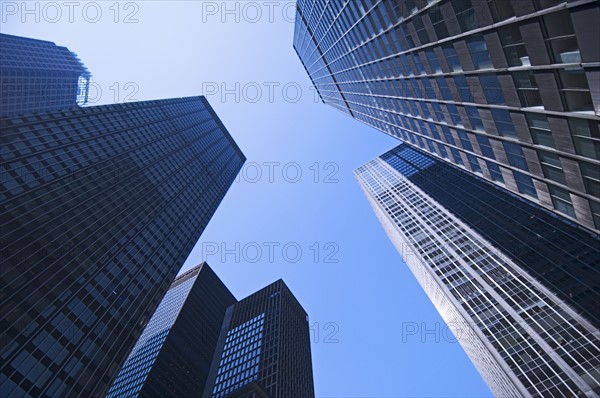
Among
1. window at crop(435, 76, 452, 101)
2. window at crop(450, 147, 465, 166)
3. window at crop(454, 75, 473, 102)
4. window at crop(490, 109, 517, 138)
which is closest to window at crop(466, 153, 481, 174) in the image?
window at crop(450, 147, 465, 166)

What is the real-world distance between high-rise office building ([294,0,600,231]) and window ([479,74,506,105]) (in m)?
0.09

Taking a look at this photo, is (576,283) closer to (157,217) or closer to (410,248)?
(410,248)

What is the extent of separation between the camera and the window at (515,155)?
2759cm

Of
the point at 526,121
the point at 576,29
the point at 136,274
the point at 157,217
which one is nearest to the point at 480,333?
the point at 526,121

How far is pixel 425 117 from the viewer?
4475 centimetres

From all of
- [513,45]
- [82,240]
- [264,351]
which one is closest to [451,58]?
[513,45]

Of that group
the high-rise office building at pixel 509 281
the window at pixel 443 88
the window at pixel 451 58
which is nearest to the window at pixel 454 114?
the window at pixel 443 88

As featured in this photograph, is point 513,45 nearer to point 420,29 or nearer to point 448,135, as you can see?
point 420,29

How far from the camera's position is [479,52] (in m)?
25.9

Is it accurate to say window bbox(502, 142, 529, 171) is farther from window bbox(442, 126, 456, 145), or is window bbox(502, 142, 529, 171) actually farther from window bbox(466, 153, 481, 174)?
window bbox(442, 126, 456, 145)

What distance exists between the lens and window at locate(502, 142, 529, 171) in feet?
90.5

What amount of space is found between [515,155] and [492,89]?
588cm

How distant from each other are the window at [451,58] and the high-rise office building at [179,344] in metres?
115

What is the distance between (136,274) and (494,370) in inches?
2861
